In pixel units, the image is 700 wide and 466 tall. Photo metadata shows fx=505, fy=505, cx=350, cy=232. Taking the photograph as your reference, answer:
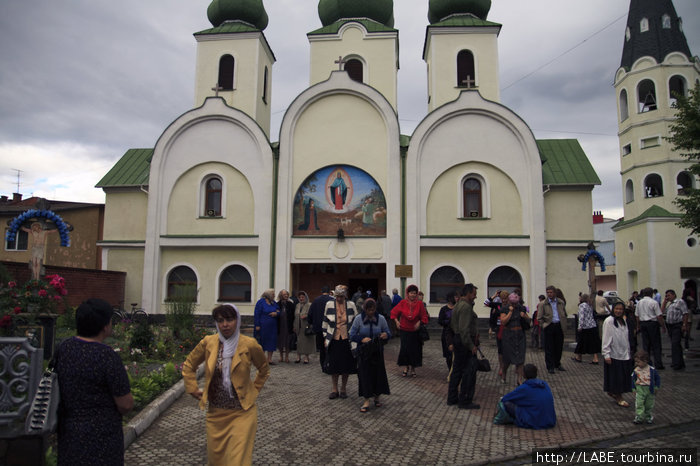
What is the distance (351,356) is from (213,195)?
48.9 feet

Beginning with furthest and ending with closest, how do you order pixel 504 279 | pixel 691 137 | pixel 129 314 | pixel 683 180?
1. pixel 683 180
2. pixel 504 279
3. pixel 129 314
4. pixel 691 137

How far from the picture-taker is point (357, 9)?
2569cm

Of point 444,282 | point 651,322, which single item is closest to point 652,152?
point 444,282

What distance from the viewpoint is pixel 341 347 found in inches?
337

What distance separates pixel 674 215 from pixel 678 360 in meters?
19.9

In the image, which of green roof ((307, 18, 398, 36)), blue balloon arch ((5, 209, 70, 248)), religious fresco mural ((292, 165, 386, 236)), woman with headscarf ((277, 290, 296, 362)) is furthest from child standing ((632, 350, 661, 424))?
green roof ((307, 18, 398, 36))

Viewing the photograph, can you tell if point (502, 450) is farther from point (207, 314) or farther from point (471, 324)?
point (207, 314)

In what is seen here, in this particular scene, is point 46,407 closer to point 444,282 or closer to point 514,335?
point 514,335

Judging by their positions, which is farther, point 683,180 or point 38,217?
point 683,180

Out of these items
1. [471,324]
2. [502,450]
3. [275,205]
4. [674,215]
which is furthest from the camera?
[674,215]

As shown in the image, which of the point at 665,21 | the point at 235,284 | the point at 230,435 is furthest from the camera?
the point at 665,21

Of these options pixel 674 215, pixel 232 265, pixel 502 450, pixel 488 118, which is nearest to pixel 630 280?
pixel 674 215

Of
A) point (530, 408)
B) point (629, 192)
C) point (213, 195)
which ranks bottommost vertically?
point (530, 408)

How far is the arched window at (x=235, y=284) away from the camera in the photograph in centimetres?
2089
